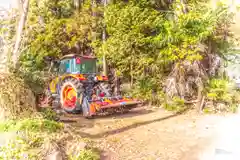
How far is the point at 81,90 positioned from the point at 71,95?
0.97m

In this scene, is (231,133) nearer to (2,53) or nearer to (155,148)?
(155,148)

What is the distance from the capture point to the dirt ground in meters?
5.33

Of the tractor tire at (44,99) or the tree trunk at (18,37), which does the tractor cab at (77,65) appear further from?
the tree trunk at (18,37)

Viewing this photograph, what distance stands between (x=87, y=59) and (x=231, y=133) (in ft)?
19.7

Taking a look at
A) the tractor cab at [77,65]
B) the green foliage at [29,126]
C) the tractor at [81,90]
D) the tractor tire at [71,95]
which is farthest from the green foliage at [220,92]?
the green foliage at [29,126]

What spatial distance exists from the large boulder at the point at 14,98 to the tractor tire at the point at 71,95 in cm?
356

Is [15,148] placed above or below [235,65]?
below

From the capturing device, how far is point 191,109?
1057 centimetres

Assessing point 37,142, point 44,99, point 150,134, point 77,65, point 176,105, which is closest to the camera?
point 37,142

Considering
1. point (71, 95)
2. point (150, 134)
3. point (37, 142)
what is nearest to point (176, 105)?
point (150, 134)

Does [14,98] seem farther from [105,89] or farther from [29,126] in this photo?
[105,89]

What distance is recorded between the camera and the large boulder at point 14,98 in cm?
498

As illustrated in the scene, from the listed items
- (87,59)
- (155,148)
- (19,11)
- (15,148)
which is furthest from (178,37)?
(15,148)

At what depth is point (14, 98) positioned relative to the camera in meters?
5.12
